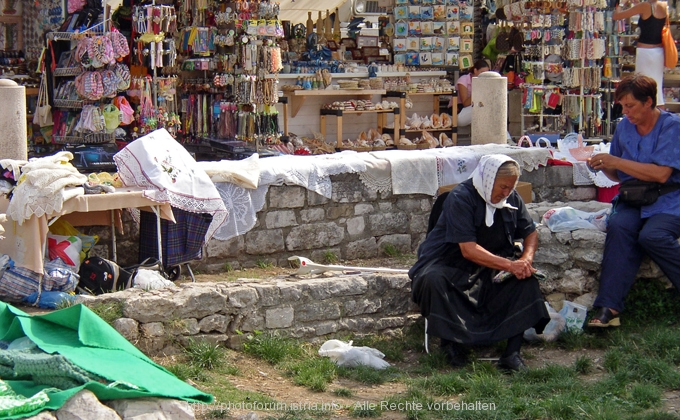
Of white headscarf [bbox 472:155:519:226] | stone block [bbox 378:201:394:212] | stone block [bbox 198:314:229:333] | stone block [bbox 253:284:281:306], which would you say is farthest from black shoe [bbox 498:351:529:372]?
stone block [bbox 378:201:394:212]

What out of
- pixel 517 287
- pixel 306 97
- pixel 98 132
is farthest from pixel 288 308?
pixel 306 97

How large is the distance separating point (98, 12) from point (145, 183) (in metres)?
4.68

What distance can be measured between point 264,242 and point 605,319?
298 centimetres

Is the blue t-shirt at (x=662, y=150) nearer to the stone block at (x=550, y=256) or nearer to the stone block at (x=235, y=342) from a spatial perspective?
the stone block at (x=550, y=256)

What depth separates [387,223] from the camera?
848 cm

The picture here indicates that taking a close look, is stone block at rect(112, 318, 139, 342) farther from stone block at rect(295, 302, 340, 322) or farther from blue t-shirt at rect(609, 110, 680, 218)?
blue t-shirt at rect(609, 110, 680, 218)

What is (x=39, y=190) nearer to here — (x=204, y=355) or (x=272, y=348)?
(x=204, y=355)

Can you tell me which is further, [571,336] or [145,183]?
[145,183]

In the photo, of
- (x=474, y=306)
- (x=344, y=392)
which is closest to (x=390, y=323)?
(x=474, y=306)

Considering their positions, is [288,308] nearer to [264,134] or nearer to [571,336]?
[571,336]

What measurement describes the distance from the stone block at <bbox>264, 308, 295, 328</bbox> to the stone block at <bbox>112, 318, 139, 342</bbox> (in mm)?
967

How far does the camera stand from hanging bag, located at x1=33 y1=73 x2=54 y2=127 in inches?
436

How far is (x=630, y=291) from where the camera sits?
668 centimetres

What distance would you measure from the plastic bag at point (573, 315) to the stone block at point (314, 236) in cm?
233
